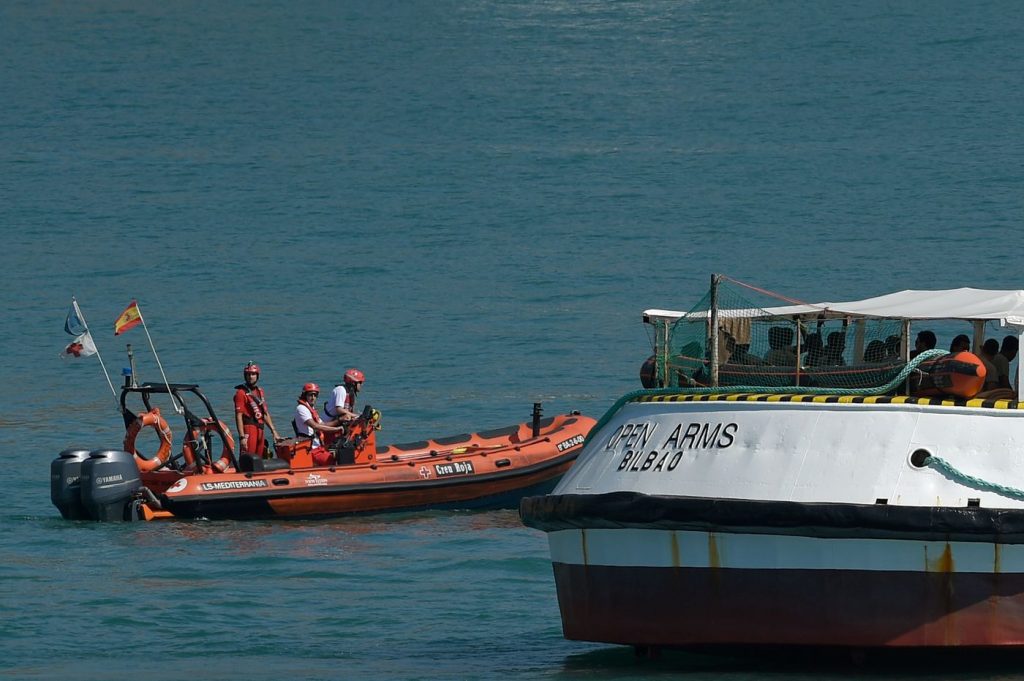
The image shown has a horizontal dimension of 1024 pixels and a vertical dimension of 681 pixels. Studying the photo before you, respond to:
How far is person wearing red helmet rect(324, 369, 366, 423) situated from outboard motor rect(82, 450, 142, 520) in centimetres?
231

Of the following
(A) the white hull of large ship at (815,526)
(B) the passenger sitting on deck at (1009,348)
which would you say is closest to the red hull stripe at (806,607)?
(A) the white hull of large ship at (815,526)

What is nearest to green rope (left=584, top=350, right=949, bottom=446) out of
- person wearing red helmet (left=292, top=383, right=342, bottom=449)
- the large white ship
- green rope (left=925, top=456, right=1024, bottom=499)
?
the large white ship

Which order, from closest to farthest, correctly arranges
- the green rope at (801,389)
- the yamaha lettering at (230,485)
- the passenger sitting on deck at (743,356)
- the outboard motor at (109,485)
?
the green rope at (801,389) < the passenger sitting on deck at (743,356) < the outboard motor at (109,485) < the yamaha lettering at (230,485)

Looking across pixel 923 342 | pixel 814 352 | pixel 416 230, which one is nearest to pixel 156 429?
pixel 814 352

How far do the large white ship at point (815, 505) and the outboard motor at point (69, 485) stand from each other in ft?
29.7

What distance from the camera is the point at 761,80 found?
222 ft

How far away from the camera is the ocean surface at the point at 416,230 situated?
53.1 feet

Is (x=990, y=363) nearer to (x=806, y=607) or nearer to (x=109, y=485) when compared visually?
(x=806, y=607)

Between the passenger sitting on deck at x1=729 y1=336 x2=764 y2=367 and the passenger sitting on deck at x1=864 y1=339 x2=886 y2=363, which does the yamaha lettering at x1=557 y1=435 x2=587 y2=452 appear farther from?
the passenger sitting on deck at x1=864 y1=339 x2=886 y2=363

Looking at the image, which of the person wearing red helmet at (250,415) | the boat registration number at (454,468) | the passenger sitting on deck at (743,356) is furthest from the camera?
the boat registration number at (454,468)

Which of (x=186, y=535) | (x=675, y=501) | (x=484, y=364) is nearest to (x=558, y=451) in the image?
(x=186, y=535)

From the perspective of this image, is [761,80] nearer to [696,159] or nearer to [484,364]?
[696,159]

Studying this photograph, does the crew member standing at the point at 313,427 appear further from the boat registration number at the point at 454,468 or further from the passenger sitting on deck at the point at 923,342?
the passenger sitting on deck at the point at 923,342

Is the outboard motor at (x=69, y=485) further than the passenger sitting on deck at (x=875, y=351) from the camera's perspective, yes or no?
Yes
